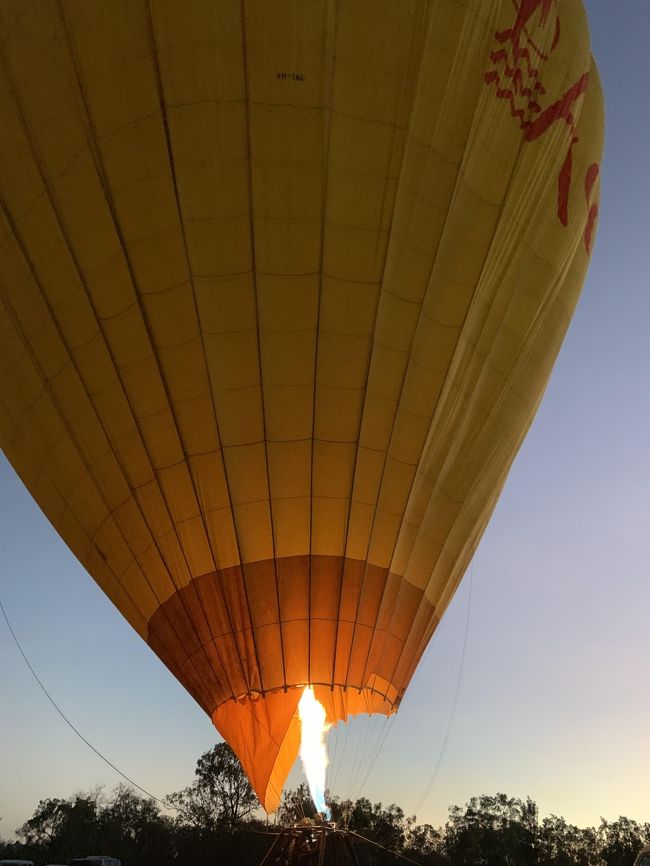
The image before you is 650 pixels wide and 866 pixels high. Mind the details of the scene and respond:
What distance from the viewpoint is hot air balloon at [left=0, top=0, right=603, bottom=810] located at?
22.6ft

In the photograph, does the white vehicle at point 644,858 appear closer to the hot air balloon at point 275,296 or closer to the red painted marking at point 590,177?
the hot air balloon at point 275,296

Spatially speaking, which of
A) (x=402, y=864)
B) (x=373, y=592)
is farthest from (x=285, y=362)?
(x=402, y=864)

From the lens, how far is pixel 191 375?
7547mm

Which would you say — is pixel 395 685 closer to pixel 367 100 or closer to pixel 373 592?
pixel 373 592

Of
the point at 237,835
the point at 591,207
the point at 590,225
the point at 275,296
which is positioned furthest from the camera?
the point at 237,835

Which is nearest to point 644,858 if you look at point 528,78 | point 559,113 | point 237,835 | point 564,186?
point 564,186

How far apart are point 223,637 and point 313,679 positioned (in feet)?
3.02

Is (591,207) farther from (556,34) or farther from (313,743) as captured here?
(313,743)

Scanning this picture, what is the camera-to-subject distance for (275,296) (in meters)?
7.39

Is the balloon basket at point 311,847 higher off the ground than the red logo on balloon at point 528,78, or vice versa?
the red logo on balloon at point 528,78

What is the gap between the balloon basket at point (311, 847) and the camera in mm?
7016

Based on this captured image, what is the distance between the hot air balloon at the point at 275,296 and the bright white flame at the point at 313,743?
143mm

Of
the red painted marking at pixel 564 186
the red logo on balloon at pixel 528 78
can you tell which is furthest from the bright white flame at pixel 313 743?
the red logo on balloon at pixel 528 78

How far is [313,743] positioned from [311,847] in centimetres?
108
